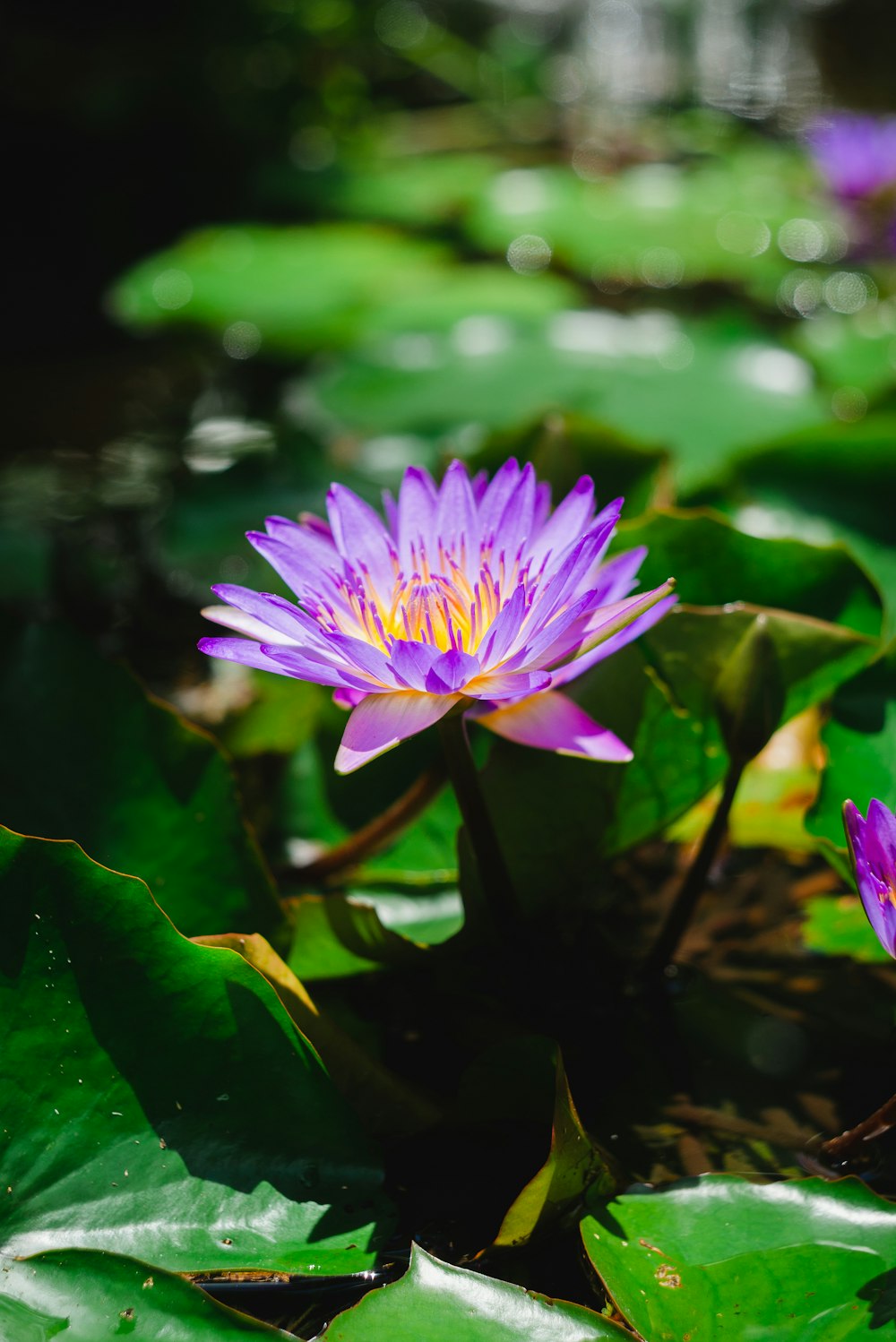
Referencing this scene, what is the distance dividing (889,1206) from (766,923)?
0.48m

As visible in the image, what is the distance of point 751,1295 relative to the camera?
2.98ft

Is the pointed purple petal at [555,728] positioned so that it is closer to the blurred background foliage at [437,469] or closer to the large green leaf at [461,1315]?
the blurred background foliage at [437,469]

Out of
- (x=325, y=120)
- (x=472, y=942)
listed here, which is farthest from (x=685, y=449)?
(x=325, y=120)

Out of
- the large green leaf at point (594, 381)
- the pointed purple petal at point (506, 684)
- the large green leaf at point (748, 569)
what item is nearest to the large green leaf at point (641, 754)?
the large green leaf at point (748, 569)

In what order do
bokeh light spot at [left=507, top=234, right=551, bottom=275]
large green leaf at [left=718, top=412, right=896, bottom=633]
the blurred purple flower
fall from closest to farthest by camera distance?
large green leaf at [left=718, top=412, right=896, bottom=633] → the blurred purple flower → bokeh light spot at [left=507, top=234, right=551, bottom=275]

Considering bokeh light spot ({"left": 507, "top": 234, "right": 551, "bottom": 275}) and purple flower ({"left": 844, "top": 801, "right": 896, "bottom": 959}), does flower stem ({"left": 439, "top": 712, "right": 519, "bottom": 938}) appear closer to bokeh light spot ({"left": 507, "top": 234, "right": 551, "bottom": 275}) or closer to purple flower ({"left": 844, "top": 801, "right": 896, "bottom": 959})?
purple flower ({"left": 844, "top": 801, "right": 896, "bottom": 959})

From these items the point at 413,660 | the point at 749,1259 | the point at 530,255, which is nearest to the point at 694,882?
the point at 749,1259

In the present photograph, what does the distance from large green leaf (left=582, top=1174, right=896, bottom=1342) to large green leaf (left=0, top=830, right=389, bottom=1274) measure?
22 centimetres

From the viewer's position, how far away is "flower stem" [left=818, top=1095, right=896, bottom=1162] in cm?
99

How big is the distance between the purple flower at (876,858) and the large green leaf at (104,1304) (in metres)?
0.56

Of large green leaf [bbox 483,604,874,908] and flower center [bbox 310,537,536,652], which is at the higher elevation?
flower center [bbox 310,537,536,652]

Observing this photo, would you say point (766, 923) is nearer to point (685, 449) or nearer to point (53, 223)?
point (685, 449)


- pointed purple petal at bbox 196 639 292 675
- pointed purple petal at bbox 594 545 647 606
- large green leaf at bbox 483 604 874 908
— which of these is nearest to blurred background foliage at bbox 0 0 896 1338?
large green leaf at bbox 483 604 874 908

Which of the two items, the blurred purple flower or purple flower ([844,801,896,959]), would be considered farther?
the blurred purple flower
